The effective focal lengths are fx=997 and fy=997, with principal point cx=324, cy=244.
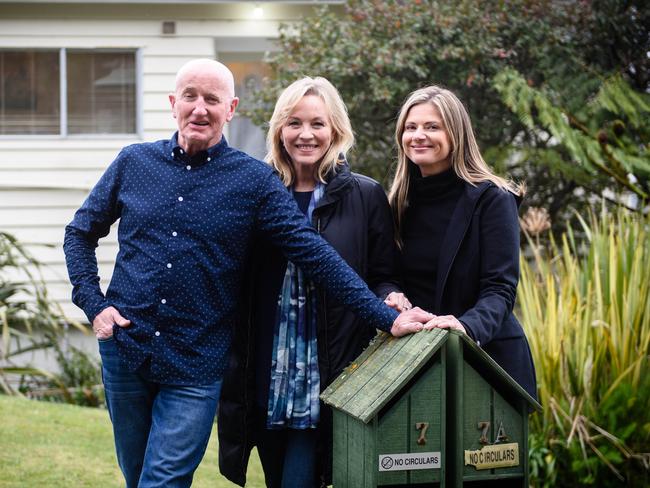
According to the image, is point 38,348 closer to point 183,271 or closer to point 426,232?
point 183,271

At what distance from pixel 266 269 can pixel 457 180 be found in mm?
782

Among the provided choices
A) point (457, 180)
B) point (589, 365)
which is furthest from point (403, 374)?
point (589, 365)

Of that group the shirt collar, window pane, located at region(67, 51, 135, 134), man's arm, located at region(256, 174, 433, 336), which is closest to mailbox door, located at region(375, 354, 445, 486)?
Result: man's arm, located at region(256, 174, 433, 336)

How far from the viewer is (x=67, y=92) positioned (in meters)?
11.1

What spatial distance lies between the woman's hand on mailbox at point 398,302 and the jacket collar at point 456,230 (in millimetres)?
126

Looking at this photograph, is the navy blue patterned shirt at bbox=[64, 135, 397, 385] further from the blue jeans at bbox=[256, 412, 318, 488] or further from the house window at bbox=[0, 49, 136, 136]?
the house window at bbox=[0, 49, 136, 136]

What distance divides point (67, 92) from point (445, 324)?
8743 mm

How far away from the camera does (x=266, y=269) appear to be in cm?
371

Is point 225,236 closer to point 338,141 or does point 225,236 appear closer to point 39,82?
point 338,141

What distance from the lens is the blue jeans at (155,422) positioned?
3457 mm

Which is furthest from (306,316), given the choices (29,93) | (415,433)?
(29,93)

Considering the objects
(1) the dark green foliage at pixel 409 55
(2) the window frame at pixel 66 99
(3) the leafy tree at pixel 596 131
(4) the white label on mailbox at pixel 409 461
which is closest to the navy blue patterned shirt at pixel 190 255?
(4) the white label on mailbox at pixel 409 461

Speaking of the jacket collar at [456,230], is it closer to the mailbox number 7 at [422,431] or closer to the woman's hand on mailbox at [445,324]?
the woman's hand on mailbox at [445,324]

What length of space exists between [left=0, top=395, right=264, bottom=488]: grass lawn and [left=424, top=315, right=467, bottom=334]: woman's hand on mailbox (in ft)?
10.1
